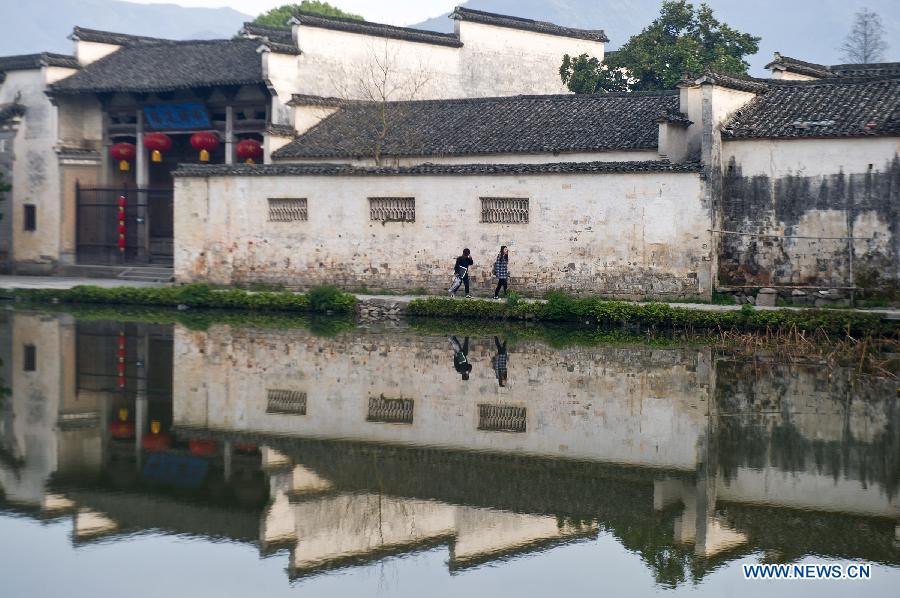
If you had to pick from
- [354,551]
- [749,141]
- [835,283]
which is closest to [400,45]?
[749,141]

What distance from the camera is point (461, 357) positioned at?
18250 mm

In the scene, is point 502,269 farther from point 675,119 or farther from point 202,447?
point 202,447

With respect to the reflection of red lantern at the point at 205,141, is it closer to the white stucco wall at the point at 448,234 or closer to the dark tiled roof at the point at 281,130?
the dark tiled roof at the point at 281,130

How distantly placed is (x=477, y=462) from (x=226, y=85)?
2255 cm

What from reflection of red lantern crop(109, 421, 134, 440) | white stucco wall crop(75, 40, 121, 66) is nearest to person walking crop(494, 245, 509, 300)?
reflection of red lantern crop(109, 421, 134, 440)

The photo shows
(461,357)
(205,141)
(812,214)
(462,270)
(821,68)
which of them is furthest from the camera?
(205,141)

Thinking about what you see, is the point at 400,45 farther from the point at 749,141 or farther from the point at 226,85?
the point at 749,141

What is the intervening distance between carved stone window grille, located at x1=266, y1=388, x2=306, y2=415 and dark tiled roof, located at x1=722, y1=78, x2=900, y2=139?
1289 centimetres

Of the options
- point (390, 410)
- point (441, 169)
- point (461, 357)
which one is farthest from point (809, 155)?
point (390, 410)

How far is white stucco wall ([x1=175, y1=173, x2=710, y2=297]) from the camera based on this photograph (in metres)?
24.2

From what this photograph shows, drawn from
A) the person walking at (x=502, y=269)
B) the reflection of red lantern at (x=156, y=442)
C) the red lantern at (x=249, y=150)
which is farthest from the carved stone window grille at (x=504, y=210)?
the reflection of red lantern at (x=156, y=442)

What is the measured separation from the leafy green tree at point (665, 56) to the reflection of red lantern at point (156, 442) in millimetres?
25755

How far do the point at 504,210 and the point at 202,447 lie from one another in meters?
14.6

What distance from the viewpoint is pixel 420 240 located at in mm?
26406
